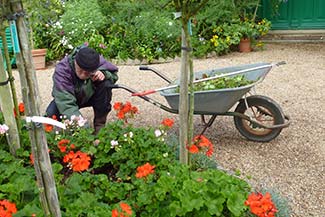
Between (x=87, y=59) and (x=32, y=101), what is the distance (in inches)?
64.7

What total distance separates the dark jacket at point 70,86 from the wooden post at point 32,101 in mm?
1476

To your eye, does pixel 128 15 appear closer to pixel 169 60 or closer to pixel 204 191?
pixel 169 60

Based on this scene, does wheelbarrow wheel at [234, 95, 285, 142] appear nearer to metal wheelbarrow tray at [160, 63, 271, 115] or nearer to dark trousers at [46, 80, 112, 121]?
metal wheelbarrow tray at [160, 63, 271, 115]

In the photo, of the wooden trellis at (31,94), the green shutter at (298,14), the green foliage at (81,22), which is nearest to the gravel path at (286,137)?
the green foliage at (81,22)

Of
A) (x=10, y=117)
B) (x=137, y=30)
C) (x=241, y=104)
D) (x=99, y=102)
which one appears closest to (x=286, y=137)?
(x=241, y=104)

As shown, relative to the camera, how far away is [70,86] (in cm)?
337

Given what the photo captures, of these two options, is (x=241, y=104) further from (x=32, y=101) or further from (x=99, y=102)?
(x=32, y=101)

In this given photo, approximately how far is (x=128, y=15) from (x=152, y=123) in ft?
13.9

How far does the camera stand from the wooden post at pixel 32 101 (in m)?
1.52

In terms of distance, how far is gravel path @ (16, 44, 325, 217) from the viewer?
3.05m

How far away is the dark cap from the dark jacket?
0.66ft

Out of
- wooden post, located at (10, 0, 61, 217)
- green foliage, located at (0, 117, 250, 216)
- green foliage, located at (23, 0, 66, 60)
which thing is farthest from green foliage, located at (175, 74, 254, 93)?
green foliage, located at (23, 0, 66, 60)

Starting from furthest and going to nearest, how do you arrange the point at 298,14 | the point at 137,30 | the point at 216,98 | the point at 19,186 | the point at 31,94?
1. the point at 298,14
2. the point at 137,30
3. the point at 216,98
4. the point at 19,186
5. the point at 31,94

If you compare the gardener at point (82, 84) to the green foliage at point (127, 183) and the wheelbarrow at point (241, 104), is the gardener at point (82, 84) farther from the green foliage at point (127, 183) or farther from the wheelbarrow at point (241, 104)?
the green foliage at point (127, 183)
